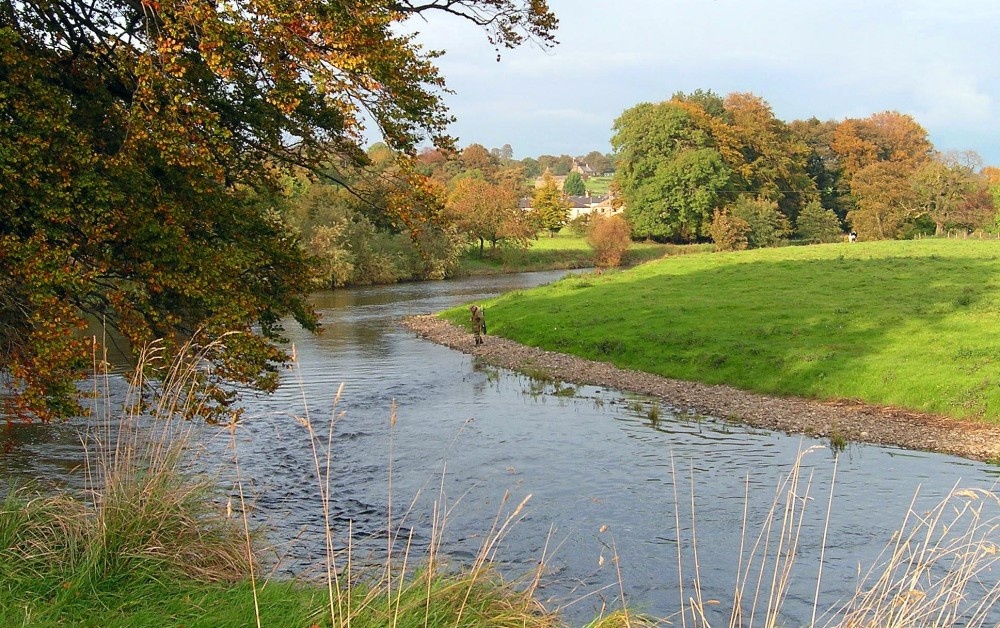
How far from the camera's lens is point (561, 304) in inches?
1596

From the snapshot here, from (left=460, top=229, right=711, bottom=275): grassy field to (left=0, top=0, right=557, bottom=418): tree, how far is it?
64.4 meters

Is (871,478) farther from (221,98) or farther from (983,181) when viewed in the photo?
(983,181)

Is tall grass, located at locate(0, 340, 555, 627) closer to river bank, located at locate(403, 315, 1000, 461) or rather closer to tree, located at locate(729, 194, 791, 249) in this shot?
river bank, located at locate(403, 315, 1000, 461)

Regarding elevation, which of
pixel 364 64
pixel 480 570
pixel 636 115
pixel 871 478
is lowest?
pixel 871 478

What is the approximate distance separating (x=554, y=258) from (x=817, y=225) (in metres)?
31.1

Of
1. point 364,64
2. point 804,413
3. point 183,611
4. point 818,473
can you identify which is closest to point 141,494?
point 183,611

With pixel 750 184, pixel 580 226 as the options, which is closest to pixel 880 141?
pixel 750 184

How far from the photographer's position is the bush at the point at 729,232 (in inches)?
3093

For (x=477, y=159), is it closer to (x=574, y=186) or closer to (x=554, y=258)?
(x=554, y=258)

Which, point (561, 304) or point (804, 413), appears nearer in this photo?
point (804, 413)

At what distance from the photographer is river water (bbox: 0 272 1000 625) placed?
10.7 m

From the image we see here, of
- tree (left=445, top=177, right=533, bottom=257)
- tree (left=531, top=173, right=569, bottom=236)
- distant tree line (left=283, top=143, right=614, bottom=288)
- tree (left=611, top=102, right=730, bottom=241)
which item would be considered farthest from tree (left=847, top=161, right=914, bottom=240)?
tree (left=531, top=173, right=569, bottom=236)

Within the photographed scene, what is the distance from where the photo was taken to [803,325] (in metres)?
29.3

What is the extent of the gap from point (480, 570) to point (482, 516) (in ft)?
23.1
